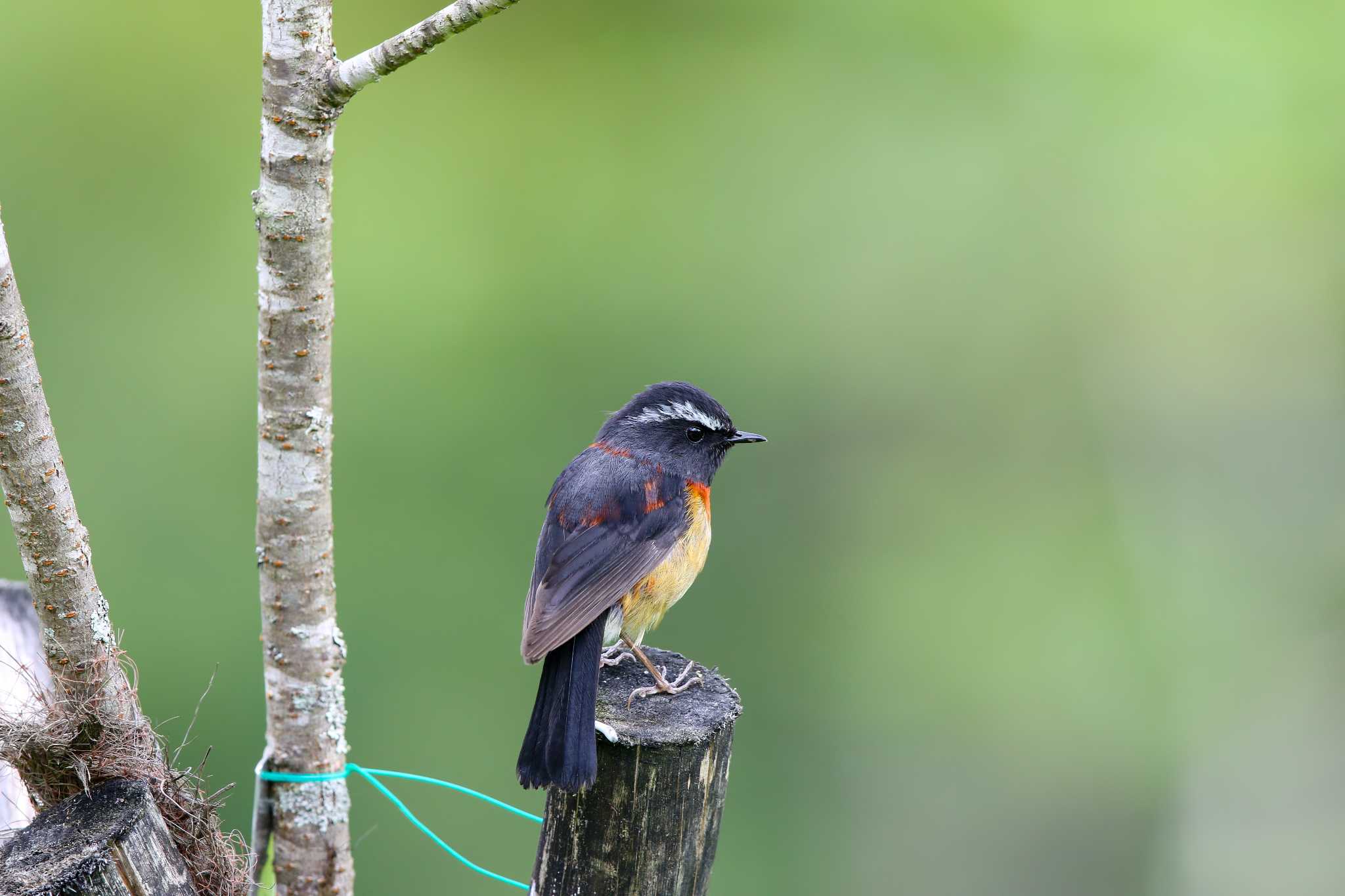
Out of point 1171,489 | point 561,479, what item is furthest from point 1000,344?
point 561,479

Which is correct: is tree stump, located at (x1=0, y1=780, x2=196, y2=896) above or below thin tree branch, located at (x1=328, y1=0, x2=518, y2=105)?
below

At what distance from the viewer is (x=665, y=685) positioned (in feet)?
10.3

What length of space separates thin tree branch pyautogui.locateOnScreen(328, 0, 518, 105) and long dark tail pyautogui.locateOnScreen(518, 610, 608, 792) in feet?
4.53

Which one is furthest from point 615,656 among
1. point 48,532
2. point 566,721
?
point 48,532

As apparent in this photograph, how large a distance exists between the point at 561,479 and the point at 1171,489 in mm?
5910

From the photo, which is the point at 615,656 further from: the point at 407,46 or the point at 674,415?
the point at 407,46

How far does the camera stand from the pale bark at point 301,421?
2.81 meters

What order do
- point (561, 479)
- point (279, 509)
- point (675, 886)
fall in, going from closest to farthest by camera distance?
point (675, 886), point (279, 509), point (561, 479)

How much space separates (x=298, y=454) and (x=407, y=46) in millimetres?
1043

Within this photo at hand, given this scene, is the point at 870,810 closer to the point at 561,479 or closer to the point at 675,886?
the point at 561,479

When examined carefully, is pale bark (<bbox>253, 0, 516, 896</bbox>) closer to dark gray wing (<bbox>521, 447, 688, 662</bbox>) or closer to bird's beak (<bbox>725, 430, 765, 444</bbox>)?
dark gray wing (<bbox>521, 447, 688, 662</bbox>)

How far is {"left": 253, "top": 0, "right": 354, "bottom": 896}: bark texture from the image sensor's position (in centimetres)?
283

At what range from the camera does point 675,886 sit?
8.54 feet

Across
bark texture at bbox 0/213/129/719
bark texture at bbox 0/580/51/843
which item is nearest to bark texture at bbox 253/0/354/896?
bark texture at bbox 0/580/51/843
